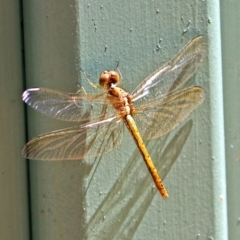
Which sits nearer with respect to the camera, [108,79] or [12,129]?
[108,79]

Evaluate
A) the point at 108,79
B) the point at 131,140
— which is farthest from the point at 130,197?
the point at 108,79

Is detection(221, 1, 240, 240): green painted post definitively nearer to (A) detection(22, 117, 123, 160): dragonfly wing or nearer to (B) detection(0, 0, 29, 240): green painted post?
(A) detection(22, 117, 123, 160): dragonfly wing

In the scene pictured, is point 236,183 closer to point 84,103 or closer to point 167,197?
point 167,197

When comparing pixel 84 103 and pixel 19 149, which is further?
pixel 19 149

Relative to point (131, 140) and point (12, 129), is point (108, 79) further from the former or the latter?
point (12, 129)

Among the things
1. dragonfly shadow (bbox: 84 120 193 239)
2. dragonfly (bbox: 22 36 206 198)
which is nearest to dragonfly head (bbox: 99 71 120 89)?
dragonfly (bbox: 22 36 206 198)

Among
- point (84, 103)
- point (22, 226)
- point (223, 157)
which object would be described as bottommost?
point (22, 226)

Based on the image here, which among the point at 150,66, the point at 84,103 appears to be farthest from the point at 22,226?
the point at 150,66

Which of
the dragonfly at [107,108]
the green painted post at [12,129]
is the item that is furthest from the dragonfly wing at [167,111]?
the green painted post at [12,129]
